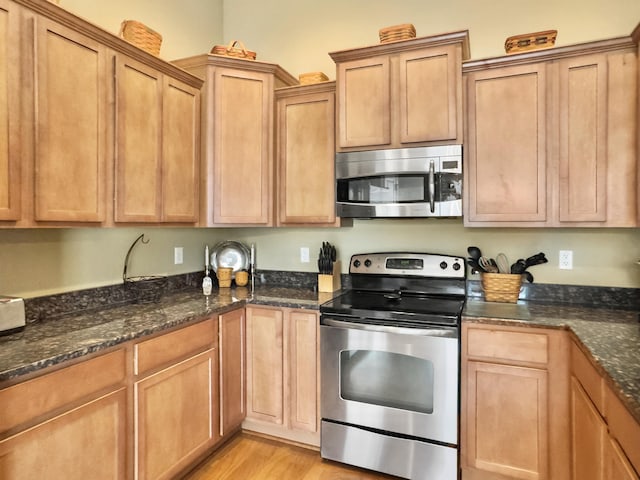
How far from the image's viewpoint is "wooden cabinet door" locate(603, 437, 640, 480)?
3.63 feet

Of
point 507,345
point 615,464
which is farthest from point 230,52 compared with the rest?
point 615,464

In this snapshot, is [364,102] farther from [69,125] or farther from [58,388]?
[58,388]

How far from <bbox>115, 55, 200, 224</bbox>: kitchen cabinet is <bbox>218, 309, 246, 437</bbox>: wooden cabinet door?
68 cm

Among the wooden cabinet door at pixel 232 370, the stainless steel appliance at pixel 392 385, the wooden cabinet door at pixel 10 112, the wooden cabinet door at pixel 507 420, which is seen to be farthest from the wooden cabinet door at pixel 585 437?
the wooden cabinet door at pixel 10 112

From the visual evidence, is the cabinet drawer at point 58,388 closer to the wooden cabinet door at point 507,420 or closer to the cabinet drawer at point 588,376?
the wooden cabinet door at point 507,420

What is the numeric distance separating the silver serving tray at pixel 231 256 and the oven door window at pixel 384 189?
0.99m

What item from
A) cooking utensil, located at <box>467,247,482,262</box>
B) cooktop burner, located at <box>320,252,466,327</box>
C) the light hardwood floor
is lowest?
the light hardwood floor

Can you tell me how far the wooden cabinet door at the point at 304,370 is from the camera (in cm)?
231

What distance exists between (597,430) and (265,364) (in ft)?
5.46

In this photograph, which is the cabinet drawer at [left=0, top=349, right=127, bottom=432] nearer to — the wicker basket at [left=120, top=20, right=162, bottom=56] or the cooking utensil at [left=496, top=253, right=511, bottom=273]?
the wicker basket at [left=120, top=20, right=162, bottom=56]

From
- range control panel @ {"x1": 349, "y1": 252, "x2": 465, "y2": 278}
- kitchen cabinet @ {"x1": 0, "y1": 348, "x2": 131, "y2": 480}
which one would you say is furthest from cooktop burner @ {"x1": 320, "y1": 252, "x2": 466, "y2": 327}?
kitchen cabinet @ {"x1": 0, "y1": 348, "x2": 131, "y2": 480}

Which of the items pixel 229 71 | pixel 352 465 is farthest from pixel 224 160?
pixel 352 465

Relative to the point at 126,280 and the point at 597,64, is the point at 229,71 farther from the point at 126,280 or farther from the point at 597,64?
the point at 597,64

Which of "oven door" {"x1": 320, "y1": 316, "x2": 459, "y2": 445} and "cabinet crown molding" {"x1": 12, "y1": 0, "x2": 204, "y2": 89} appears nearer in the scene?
"cabinet crown molding" {"x1": 12, "y1": 0, "x2": 204, "y2": 89}
